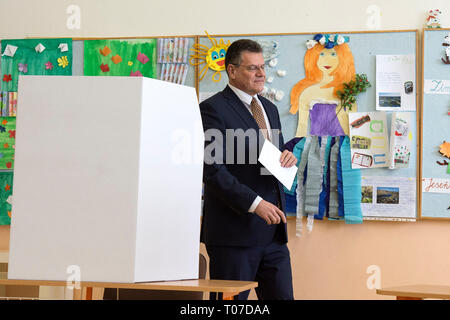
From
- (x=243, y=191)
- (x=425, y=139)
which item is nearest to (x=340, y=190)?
(x=425, y=139)

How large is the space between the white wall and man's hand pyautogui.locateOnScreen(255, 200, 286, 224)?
156 centimetres

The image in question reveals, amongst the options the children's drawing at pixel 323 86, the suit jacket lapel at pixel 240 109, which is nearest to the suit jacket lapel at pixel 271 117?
the suit jacket lapel at pixel 240 109

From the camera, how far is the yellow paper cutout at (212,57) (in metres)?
3.51

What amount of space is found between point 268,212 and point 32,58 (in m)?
2.18

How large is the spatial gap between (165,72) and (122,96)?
2124 millimetres

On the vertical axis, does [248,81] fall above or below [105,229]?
above

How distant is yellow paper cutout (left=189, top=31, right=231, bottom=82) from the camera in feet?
11.5

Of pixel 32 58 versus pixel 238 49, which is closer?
pixel 238 49

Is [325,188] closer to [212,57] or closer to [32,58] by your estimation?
[212,57]

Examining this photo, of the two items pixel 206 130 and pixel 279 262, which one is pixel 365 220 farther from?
pixel 206 130

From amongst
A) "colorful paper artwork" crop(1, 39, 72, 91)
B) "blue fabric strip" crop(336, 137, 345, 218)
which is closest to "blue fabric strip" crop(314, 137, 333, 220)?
"blue fabric strip" crop(336, 137, 345, 218)

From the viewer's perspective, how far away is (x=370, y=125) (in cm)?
332

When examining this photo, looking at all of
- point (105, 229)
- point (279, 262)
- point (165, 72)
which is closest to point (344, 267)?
point (279, 262)

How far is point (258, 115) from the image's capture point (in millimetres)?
2482
